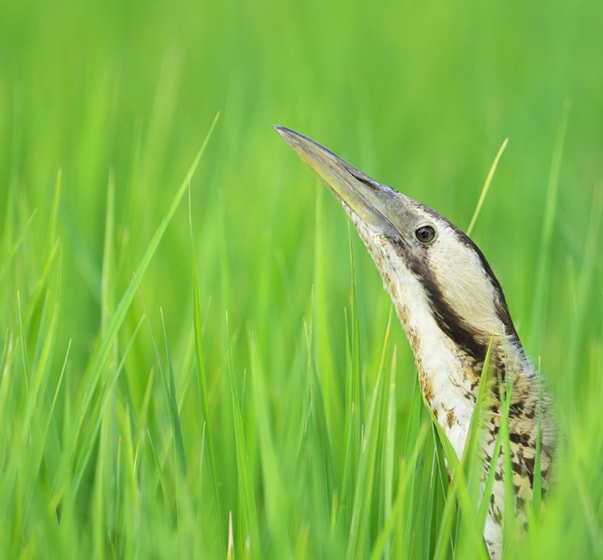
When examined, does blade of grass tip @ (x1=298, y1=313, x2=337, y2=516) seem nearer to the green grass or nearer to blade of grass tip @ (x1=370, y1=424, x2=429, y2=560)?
the green grass

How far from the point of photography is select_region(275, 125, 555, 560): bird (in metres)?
2.19

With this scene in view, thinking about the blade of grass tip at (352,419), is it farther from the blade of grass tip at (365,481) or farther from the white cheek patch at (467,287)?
the white cheek patch at (467,287)

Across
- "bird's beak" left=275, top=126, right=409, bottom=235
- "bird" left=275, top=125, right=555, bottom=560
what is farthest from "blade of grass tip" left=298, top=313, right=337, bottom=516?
"bird's beak" left=275, top=126, right=409, bottom=235

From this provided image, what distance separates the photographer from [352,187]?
8.32 feet

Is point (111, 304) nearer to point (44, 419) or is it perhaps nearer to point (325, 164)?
point (44, 419)

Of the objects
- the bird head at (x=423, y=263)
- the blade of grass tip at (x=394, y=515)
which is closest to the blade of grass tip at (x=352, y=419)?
the blade of grass tip at (x=394, y=515)

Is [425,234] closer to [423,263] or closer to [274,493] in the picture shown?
[423,263]

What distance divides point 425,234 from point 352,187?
0.21m

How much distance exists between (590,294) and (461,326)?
0.78m

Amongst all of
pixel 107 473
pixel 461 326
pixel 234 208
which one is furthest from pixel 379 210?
pixel 234 208

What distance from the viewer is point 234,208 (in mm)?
3869

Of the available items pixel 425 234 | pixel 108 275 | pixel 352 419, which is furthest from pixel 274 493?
pixel 108 275

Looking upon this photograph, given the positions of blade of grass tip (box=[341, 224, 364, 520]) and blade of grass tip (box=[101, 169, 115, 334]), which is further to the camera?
blade of grass tip (box=[101, 169, 115, 334])

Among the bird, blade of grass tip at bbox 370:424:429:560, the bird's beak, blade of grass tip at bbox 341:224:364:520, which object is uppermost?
the bird's beak
